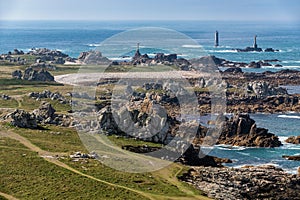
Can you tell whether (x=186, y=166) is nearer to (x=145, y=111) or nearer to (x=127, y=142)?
(x=127, y=142)

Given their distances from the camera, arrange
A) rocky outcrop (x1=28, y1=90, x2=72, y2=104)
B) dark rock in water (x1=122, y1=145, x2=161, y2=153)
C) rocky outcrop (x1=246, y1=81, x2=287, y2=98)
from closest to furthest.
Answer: dark rock in water (x1=122, y1=145, x2=161, y2=153)
rocky outcrop (x1=28, y1=90, x2=72, y2=104)
rocky outcrop (x1=246, y1=81, x2=287, y2=98)

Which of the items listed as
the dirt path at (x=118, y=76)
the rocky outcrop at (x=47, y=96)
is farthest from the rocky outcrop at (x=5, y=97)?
the dirt path at (x=118, y=76)

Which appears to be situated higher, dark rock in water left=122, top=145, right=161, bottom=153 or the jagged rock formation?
the jagged rock formation

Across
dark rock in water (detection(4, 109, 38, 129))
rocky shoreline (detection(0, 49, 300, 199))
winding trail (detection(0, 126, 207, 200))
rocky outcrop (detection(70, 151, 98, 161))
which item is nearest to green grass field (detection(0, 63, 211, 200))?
winding trail (detection(0, 126, 207, 200))

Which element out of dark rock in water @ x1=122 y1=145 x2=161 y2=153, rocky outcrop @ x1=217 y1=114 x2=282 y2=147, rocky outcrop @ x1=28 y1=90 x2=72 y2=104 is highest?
rocky outcrop @ x1=28 y1=90 x2=72 y2=104

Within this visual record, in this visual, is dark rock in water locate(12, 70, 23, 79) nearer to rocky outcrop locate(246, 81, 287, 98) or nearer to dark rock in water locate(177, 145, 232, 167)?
rocky outcrop locate(246, 81, 287, 98)

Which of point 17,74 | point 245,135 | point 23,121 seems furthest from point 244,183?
point 17,74
